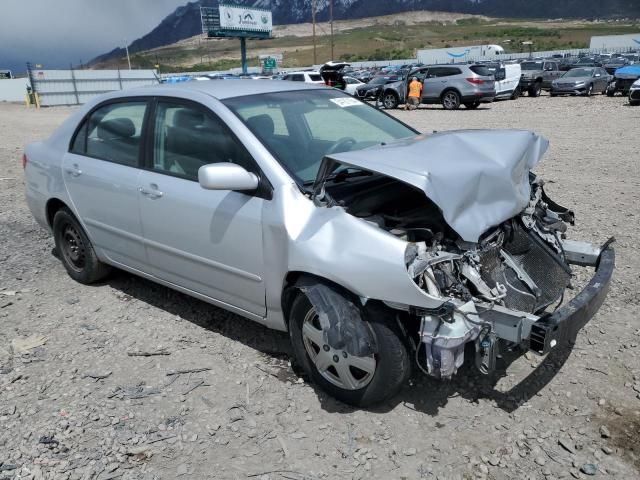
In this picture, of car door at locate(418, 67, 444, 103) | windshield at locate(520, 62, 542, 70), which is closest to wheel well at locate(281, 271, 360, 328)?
car door at locate(418, 67, 444, 103)

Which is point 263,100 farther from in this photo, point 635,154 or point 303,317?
point 635,154

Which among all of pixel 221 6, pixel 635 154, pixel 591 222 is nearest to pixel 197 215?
pixel 591 222

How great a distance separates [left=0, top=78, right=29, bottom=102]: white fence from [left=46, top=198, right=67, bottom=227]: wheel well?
44.4 m

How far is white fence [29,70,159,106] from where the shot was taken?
1372 inches

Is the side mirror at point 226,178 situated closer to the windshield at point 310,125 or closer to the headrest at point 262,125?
the windshield at point 310,125

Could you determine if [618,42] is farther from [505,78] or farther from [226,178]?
[226,178]

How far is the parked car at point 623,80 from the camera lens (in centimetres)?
2215

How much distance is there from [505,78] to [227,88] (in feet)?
70.6

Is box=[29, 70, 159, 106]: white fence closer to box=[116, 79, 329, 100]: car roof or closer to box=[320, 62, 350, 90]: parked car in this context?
box=[320, 62, 350, 90]: parked car

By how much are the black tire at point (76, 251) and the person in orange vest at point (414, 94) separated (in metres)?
18.2

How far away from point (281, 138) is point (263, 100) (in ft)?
1.30

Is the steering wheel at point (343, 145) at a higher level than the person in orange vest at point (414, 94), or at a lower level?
higher

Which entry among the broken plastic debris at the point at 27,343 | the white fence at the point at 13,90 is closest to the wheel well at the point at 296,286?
the broken plastic debris at the point at 27,343

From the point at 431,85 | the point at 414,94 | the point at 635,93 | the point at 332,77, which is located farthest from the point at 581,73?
the point at 332,77
